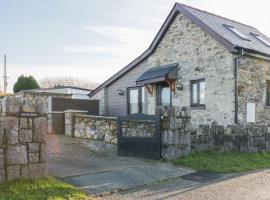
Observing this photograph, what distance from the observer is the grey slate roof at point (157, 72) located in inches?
633

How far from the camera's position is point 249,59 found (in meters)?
14.4

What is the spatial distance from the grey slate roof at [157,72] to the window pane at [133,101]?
5.81 ft

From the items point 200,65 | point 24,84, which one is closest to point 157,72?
point 200,65

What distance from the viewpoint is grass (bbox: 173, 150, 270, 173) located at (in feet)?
31.1

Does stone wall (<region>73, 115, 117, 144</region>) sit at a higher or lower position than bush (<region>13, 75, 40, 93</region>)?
lower

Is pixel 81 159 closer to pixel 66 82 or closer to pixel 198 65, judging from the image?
pixel 198 65

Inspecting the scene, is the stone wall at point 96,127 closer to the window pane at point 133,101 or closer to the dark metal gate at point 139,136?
the dark metal gate at point 139,136

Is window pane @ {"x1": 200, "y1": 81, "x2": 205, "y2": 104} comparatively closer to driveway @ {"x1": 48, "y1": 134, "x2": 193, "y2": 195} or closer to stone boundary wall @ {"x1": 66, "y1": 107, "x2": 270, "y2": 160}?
stone boundary wall @ {"x1": 66, "y1": 107, "x2": 270, "y2": 160}

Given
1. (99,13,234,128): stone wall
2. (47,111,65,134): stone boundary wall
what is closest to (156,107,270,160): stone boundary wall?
(99,13,234,128): stone wall

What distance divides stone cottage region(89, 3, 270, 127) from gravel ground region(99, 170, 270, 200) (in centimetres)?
486

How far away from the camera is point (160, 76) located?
16062mm

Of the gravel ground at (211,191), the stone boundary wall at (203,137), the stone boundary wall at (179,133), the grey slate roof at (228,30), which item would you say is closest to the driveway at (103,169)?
the gravel ground at (211,191)

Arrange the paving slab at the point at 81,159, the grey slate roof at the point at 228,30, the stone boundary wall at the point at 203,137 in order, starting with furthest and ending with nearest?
the grey slate roof at the point at 228,30, the stone boundary wall at the point at 203,137, the paving slab at the point at 81,159

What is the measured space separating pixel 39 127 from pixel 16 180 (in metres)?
1.10
